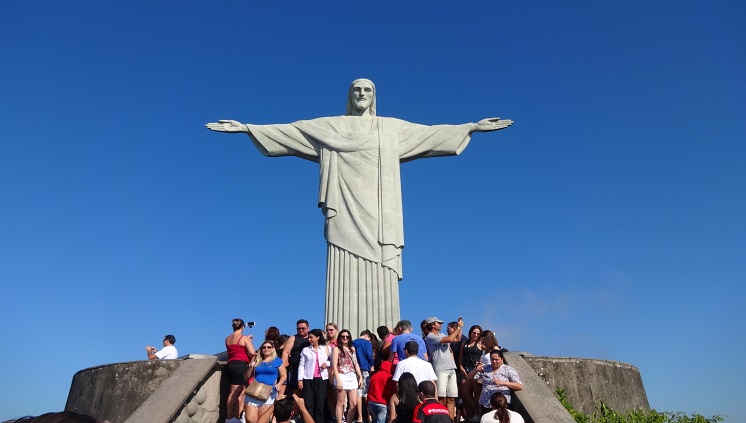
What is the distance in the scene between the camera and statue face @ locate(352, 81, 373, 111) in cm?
1585

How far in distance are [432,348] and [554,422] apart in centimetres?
207

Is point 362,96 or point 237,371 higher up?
point 362,96

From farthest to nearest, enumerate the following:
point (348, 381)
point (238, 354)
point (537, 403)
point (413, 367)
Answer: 1. point (238, 354)
2. point (348, 381)
3. point (413, 367)
4. point (537, 403)

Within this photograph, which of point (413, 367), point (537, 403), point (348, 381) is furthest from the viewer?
point (348, 381)

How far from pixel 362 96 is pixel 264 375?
8.67 metres

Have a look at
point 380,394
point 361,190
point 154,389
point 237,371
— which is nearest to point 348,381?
point 380,394

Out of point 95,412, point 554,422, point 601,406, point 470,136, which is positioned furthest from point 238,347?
point 470,136

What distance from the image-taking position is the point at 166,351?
11281 mm

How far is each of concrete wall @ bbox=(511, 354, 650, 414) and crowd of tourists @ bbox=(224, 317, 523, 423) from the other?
1.27 meters

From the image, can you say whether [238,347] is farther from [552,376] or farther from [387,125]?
[387,125]

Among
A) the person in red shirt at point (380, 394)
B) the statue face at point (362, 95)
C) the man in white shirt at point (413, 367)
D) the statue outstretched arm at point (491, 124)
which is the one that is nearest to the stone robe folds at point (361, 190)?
the statue outstretched arm at point (491, 124)

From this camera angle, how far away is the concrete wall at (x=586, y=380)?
10.3 meters

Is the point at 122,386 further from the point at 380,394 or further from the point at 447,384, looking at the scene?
the point at 447,384

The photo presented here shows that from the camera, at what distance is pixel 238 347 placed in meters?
9.41
